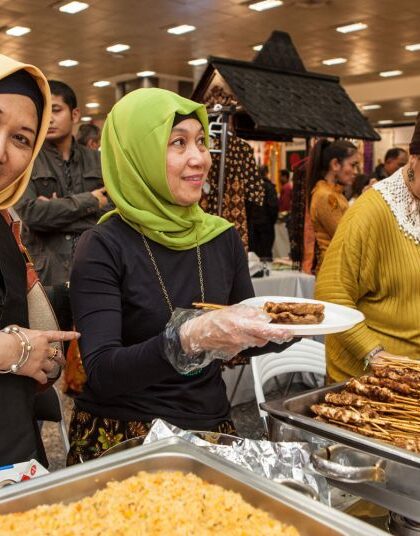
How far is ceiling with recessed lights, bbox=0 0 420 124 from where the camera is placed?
792 cm

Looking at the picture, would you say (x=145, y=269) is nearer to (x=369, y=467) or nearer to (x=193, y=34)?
(x=369, y=467)

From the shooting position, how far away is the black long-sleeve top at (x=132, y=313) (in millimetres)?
1343

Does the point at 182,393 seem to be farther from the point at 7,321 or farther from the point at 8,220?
the point at 8,220

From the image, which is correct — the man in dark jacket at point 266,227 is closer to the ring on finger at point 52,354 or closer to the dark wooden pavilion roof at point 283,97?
the dark wooden pavilion roof at point 283,97

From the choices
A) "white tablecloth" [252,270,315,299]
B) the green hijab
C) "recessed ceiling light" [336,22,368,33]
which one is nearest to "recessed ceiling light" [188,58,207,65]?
"recessed ceiling light" [336,22,368,33]

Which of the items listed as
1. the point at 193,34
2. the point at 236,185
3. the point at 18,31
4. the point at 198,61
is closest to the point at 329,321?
the point at 236,185

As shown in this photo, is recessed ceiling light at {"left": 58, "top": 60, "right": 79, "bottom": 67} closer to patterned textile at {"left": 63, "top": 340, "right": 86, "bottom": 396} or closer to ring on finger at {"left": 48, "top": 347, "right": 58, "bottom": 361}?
patterned textile at {"left": 63, "top": 340, "right": 86, "bottom": 396}

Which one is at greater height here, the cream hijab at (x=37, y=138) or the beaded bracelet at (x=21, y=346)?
the cream hijab at (x=37, y=138)

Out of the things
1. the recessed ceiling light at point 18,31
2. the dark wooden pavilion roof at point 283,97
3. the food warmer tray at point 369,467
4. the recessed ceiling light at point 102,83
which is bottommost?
the food warmer tray at point 369,467

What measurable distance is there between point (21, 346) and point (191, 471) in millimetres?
431

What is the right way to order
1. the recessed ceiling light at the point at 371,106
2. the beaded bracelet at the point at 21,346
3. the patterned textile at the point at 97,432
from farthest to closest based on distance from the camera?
the recessed ceiling light at the point at 371,106 → the patterned textile at the point at 97,432 → the beaded bracelet at the point at 21,346

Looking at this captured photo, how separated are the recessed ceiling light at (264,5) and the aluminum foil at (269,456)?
296 inches

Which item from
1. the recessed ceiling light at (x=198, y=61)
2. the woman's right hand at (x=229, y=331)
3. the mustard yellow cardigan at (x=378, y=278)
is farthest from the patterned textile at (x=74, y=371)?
the recessed ceiling light at (x=198, y=61)

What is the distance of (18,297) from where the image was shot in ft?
4.24
